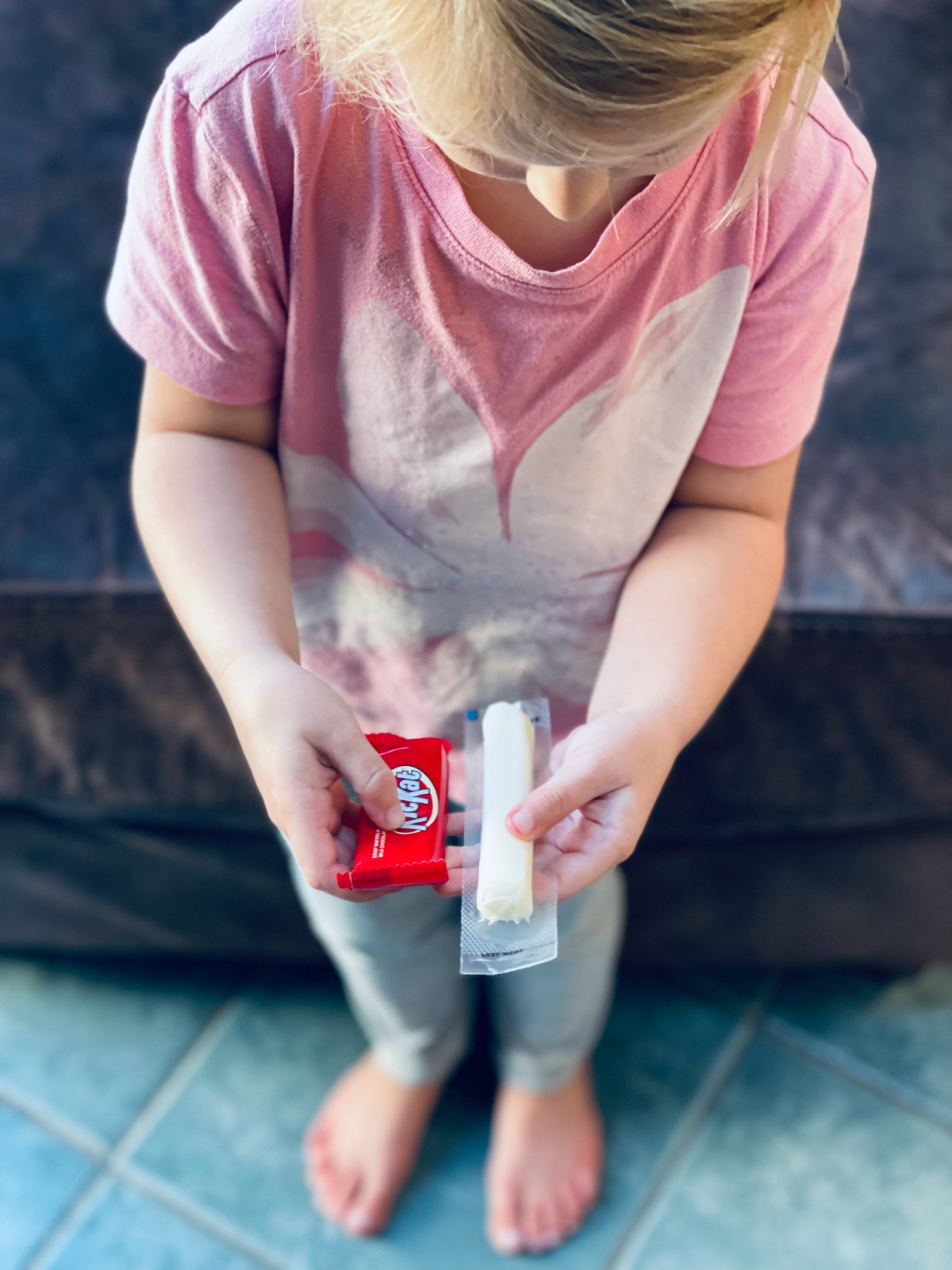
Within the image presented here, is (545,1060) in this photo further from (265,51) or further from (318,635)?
(265,51)

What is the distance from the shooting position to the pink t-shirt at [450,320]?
489mm

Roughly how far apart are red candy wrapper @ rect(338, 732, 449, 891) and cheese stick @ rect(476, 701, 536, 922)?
2cm

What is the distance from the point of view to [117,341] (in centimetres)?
89

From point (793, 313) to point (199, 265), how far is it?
286 millimetres

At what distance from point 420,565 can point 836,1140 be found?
0.69m

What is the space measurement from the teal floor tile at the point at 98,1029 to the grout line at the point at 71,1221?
4cm

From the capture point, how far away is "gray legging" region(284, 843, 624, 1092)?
80cm

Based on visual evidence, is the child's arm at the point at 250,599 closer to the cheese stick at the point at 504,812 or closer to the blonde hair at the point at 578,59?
the cheese stick at the point at 504,812

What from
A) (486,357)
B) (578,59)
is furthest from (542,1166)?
(578,59)

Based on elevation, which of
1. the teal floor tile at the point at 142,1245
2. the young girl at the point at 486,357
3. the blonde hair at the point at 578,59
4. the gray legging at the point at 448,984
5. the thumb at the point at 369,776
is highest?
the blonde hair at the point at 578,59

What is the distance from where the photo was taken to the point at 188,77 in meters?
0.48

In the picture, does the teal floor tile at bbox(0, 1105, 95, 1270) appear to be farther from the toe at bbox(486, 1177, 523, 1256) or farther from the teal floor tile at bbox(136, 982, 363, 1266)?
the toe at bbox(486, 1177, 523, 1256)

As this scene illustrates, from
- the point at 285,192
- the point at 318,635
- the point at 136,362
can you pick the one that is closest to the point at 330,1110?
the point at 318,635

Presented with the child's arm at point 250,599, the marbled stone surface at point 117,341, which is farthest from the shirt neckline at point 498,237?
the marbled stone surface at point 117,341
